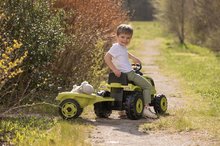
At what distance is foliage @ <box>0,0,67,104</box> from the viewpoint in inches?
402

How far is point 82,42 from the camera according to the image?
12492 mm

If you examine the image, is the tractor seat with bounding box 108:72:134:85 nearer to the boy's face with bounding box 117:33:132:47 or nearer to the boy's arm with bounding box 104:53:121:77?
the boy's arm with bounding box 104:53:121:77

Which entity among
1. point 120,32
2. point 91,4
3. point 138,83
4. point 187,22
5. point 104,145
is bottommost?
point 104,145

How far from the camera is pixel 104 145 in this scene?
23.2 feet

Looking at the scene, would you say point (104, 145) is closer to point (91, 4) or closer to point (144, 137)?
point (144, 137)

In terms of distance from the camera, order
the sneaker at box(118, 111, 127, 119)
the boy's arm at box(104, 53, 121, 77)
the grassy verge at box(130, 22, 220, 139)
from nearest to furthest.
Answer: the grassy verge at box(130, 22, 220, 139) → the boy's arm at box(104, 53, 121, 77) → the sneaker at box(118, 111, 127, 119)

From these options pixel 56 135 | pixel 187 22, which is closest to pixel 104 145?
pixel 56 135

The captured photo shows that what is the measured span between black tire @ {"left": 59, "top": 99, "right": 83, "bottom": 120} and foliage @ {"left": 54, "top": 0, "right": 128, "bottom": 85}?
3393 mm

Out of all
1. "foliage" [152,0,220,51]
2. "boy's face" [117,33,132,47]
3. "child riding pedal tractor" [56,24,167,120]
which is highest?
"foliage" [152,0,220,51]

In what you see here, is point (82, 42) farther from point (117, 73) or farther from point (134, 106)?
point (134, 106)

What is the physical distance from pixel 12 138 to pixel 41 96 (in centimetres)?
381

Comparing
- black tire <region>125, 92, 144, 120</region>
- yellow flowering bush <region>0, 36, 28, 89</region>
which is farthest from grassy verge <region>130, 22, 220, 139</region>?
yellow flowering bush <region>0, 36, 28, 89</region>

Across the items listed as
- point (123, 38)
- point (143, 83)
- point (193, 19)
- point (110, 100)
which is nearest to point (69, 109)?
point (110, 100)

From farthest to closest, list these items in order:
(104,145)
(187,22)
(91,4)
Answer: (187,22), (91,4), (104,145)
